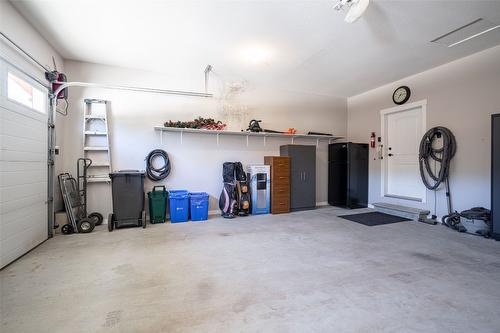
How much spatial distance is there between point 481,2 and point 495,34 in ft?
3.77

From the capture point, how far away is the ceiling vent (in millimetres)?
3090

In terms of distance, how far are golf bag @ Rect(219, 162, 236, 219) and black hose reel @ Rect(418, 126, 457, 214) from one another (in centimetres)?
387

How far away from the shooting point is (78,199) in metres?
3.88

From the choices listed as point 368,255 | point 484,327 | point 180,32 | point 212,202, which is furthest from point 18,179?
point 484,327

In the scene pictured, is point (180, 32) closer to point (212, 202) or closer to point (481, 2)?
point (212, 202)

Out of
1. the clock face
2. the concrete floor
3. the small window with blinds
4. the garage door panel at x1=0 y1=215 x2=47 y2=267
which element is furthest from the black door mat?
the small window with blinds

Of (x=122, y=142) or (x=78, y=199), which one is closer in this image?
(x=78, y=199)

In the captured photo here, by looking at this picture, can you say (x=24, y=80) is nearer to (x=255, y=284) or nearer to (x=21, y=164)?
(x=21, y=164)

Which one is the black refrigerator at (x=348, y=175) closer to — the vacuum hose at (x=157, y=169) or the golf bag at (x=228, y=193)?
the golf bag at (x=228, y=193)

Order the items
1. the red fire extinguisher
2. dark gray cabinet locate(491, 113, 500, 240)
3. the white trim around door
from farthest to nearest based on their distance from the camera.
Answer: the red fire extinguisher
the white trim around door
dark gray cabinet locate(491, 113, 500, 240)

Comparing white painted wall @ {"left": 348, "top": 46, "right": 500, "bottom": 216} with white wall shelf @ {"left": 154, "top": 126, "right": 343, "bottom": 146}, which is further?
white wall shelf @ {"left": 154, "top": 126, "right": 343, "bottom": 146}

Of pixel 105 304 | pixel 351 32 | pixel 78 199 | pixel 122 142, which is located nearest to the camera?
pixel 105 304

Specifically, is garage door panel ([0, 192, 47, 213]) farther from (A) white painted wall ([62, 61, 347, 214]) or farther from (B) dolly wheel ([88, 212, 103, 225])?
(A) white painted wall ([62, 61, 347, 214])

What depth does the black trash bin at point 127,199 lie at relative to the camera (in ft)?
12.8
